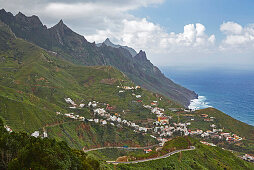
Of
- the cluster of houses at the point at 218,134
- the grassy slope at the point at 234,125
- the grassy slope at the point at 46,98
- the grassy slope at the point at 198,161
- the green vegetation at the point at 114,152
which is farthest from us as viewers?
the grassy slope at the point at 234,125

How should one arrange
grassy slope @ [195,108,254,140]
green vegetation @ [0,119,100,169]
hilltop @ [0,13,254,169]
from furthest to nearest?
1. grassy slope @ [195,108,254,140]
2. hilltop @ [0,13,254,169]
3. green vegetation @ [0,119,100,169]

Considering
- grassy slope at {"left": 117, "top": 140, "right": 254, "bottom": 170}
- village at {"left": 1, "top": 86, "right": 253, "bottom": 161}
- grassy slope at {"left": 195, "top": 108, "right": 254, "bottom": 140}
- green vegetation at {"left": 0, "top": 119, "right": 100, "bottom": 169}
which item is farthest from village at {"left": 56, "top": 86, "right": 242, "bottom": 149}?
green vegetation at {"left": 0, "top": 119, "right": 100, "bottom": 169}

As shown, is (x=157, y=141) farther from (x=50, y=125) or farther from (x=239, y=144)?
(x=50, y=125)

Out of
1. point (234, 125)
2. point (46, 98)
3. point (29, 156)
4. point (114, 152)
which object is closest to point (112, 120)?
point (114, 152)

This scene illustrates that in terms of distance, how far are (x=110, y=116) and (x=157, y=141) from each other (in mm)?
38685

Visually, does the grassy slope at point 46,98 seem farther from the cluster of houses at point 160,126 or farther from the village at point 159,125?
the cluster of houses at point 160,126

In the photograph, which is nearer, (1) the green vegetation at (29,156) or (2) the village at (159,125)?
(1) the green vegetation at (29,156)

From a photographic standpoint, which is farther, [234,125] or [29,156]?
[234,125]

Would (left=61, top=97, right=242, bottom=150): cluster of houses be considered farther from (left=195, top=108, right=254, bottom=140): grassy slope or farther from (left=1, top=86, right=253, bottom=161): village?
(left=195, top=108, right=254, bottom=140): grassy slope

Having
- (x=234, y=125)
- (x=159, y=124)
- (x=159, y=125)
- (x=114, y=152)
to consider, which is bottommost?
(x=114, y=152)

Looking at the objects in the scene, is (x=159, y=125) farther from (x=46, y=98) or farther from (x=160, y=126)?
(x=46, y=98)

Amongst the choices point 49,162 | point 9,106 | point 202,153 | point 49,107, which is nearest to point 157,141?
point 202,153

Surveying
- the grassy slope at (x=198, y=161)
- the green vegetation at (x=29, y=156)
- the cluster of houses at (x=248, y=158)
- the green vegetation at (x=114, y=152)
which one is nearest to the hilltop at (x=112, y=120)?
the grassy slope at (x=198, y=161)

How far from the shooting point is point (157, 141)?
376 ft
